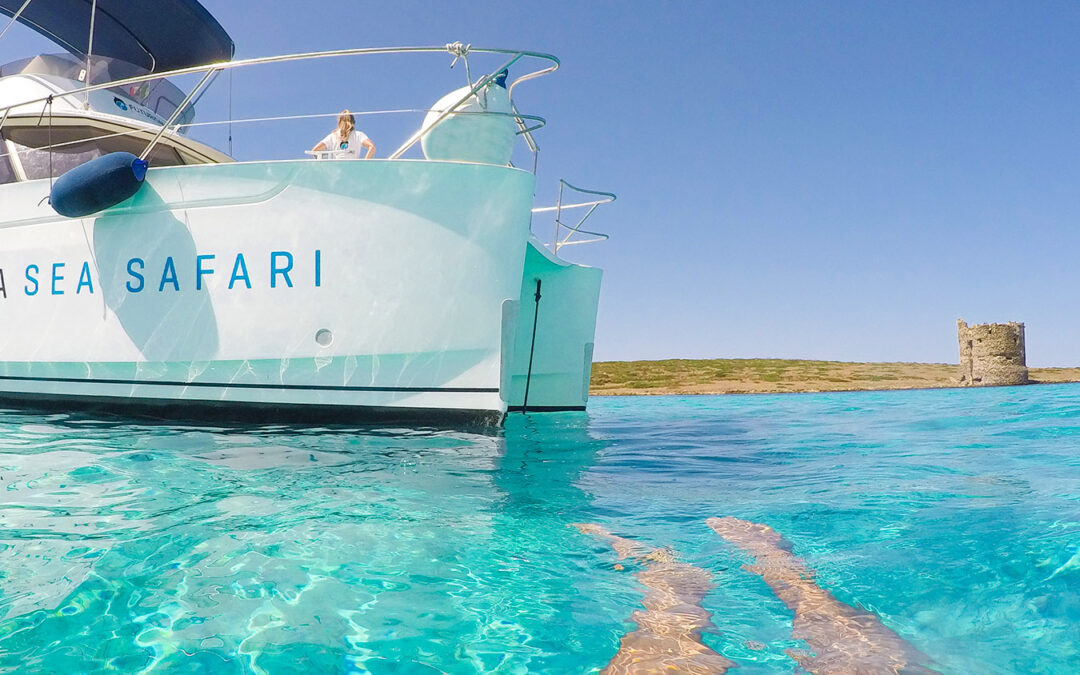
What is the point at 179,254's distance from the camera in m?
5.64

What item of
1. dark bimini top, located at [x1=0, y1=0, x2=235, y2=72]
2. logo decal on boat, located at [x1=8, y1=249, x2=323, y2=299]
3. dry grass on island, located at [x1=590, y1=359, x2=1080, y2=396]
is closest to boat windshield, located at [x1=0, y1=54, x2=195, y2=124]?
dark bimini top, located at [x1=0, y1=0, x2=235, y2=72]

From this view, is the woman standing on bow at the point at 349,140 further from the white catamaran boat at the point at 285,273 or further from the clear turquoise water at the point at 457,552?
the clear turquoise water at the point at 457,552

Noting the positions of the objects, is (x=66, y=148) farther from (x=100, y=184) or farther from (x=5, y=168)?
→ (x=100, y=184)

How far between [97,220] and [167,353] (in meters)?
1.40

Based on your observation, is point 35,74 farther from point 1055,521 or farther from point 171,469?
point 1055,521

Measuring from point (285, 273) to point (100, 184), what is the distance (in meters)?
1.78

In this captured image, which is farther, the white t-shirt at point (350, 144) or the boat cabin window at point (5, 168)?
the boat cabin window at point (5, 168)

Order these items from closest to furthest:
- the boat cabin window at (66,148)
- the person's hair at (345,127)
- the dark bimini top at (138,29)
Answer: the person's hair at (345,127)
the boat cabin window at (66,148)
the dark bimini top at (138,29)

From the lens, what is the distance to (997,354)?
69.2ft

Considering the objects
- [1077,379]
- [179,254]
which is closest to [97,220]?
[179,254]

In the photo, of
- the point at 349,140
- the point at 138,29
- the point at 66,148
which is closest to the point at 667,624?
the point at 349,140

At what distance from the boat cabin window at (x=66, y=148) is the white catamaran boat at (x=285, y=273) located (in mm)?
52

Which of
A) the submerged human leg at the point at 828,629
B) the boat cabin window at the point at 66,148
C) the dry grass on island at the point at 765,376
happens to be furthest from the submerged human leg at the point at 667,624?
the dry grass on island at the point at 765,376

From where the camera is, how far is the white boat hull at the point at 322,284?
17.6 feet
